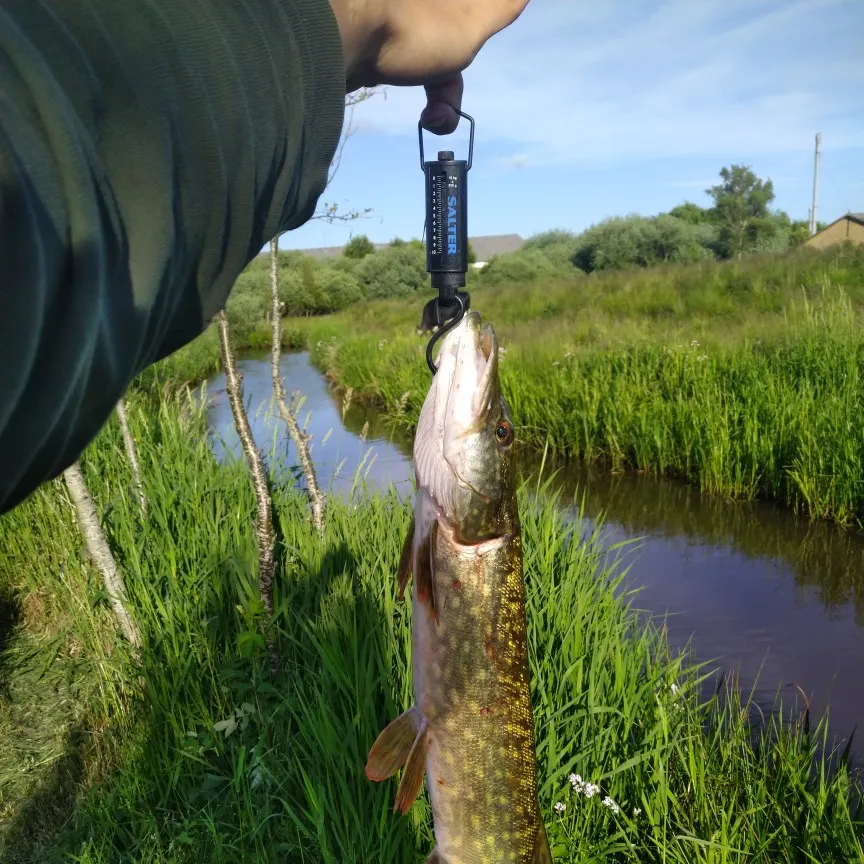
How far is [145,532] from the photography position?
3.97 metres

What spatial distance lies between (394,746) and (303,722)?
1321mm

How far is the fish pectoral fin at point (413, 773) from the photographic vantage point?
1.64 metres

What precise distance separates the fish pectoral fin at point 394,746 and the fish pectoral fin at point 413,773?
11 mm

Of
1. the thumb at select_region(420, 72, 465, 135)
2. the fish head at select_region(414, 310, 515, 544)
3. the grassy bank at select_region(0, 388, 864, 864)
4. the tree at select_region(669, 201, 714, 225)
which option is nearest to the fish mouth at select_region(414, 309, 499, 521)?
the fish head at select_region(414, 310, 515, 544)

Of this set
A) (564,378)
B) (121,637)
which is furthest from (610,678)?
(564,378)

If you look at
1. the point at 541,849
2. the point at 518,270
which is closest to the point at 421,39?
the point at 541,849

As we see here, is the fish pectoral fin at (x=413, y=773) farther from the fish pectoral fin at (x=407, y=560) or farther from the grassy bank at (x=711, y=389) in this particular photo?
the grassy bank at (x=711, y=389)

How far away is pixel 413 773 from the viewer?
1.66m

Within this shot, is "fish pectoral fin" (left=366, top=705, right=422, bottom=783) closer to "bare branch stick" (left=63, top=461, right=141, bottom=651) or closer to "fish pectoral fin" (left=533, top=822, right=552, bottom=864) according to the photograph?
"fish pectoral fin" (left=533, top=822, right=552, bottom=864)

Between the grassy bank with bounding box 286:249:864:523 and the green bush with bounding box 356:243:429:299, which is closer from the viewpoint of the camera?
the grassy bank with bounding box 286:249:864:523

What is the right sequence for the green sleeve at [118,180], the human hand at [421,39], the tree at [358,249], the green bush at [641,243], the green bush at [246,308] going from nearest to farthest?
1. the green sleeve at [118,180]
2. the human hand at [421,39]
3. the green bush at [246,308]
4. the green bush at [641,243]
5. the tree at [358,249]

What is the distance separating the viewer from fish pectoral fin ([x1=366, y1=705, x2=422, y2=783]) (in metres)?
1.63

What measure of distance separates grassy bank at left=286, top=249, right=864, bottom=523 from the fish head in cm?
389

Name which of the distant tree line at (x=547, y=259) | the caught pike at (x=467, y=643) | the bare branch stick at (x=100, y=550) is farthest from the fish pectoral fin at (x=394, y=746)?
the distant tree line at (x=547, y=259)
